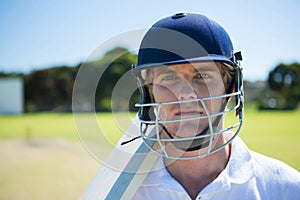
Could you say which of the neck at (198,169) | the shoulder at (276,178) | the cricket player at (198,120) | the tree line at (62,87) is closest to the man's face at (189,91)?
the cricket player at (198,120)

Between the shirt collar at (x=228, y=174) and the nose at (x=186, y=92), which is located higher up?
the nose at (x=186, y=92)

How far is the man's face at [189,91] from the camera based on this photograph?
5.09 feet

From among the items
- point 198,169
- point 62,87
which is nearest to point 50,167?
point 198,169

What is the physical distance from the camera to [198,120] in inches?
62.1

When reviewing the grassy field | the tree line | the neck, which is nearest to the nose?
the neck

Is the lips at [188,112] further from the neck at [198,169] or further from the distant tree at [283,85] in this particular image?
the distant tree at [283,85]

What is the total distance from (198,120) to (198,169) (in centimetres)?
28

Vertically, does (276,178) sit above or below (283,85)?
above

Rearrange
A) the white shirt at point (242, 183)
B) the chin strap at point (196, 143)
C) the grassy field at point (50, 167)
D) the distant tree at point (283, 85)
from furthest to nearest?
the distant tree at point (283, 85)
the grassy field at point (50, 167)
the chin strap at point (196, 143)
the white shirt at point (242, 183)

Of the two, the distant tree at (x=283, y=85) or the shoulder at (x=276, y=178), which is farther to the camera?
the distant tree at (x=283, y=85)

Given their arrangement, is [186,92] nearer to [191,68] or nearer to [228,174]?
[191,68]

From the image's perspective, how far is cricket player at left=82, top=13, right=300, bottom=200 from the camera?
151cm

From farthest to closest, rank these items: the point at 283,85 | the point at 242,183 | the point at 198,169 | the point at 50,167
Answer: the point at 283,85 < the point at 50,167 < the point at 198,169 < the point at 242,183

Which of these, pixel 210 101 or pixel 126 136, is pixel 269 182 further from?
pixel 126 136
